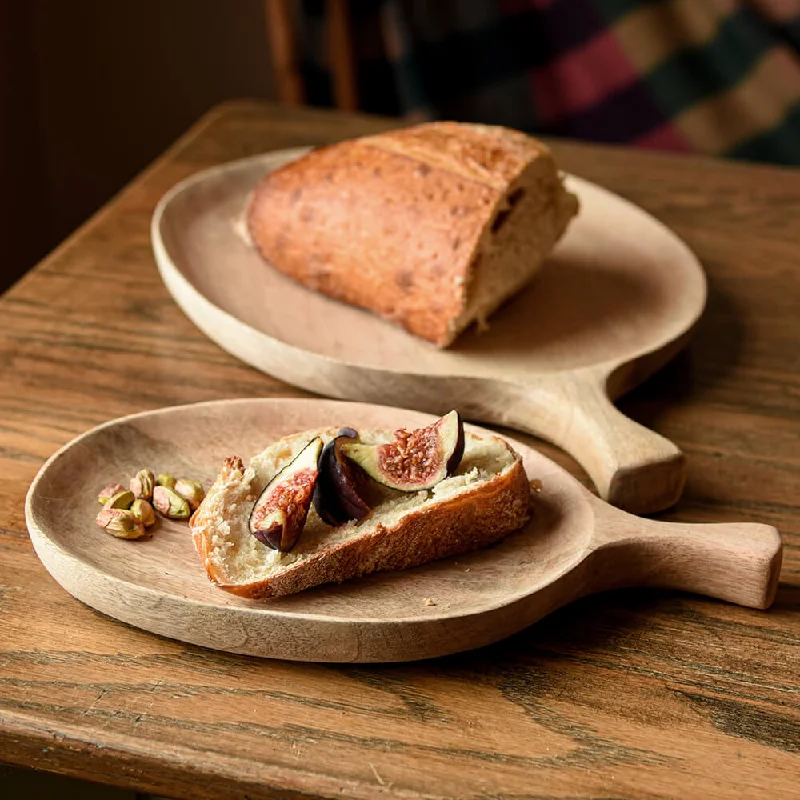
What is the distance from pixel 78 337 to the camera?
1553 millimetres

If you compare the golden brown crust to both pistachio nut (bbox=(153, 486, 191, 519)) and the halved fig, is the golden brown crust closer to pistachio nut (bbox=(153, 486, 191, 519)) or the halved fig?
the halved fig

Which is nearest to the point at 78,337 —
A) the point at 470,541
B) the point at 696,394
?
the point at 470,541

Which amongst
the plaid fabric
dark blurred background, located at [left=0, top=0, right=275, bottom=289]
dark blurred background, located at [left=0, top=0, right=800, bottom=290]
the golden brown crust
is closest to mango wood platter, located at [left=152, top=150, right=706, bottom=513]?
the golden brown crust

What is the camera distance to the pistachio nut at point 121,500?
1110 millimetres

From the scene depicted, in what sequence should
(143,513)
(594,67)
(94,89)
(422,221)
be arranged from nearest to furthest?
(143,513) → (422,221) → (594,67) → (94,89)

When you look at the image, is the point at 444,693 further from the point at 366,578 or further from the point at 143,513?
the point at 143,513

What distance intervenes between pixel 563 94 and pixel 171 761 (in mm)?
3010

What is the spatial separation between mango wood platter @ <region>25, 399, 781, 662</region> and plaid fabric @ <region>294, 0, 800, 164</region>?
2449 millimetres

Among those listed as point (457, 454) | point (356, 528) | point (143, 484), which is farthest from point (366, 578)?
point (143, 484)

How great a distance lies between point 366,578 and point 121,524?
26 centimetres

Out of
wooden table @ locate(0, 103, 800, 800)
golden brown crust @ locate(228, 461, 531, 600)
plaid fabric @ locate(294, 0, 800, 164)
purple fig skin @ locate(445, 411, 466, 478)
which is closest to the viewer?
wooden table @ locate(0, 103, 800, 800)

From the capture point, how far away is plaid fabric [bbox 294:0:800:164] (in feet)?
10.8

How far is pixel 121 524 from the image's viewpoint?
3.54ft

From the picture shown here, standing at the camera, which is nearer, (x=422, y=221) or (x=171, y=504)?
(x=171, y=504)
